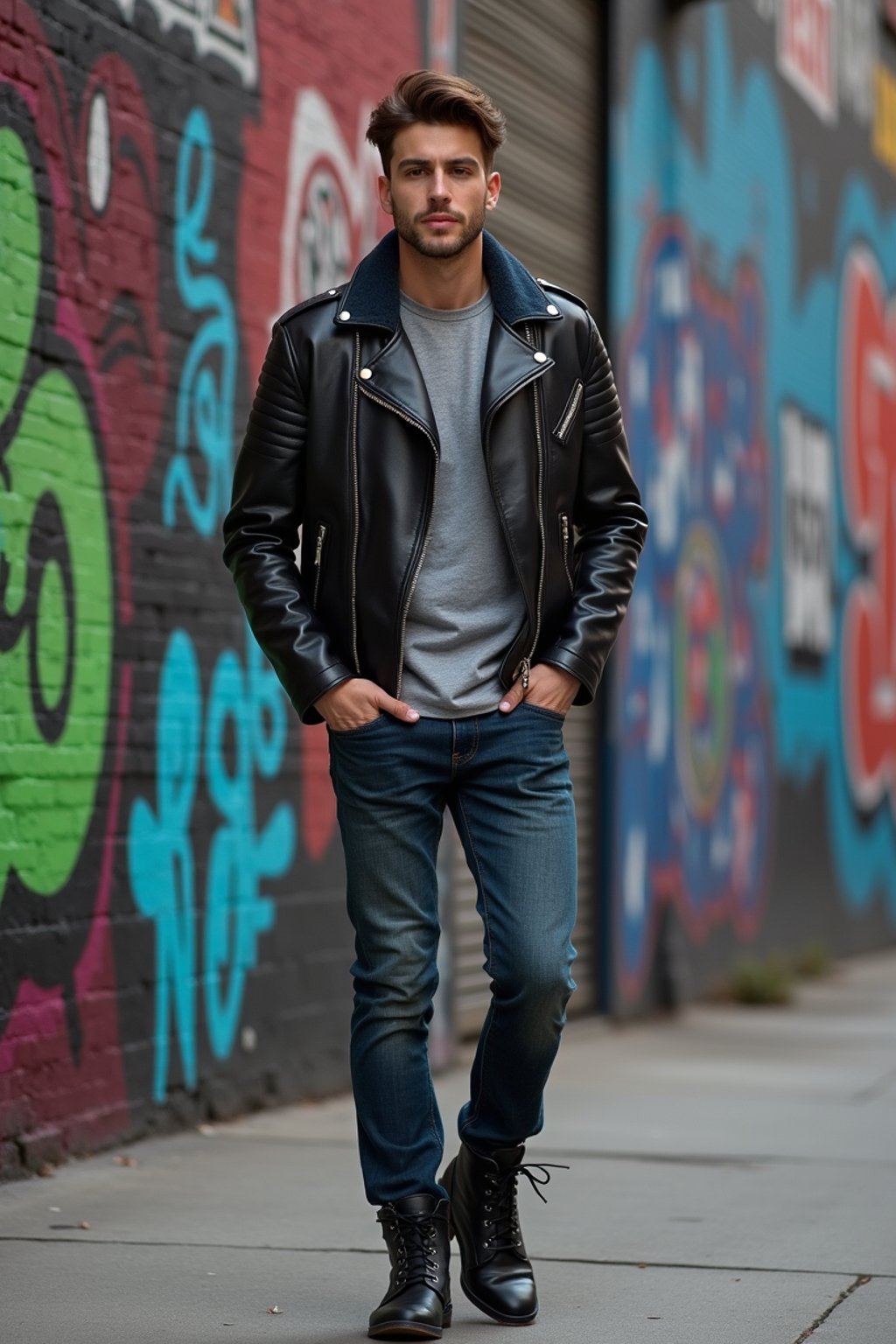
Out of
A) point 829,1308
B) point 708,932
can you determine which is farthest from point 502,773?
point 708,932

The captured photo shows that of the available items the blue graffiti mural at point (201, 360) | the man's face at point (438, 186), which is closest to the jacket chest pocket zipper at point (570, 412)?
the man's face at point (438, 186)

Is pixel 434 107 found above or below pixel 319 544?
above

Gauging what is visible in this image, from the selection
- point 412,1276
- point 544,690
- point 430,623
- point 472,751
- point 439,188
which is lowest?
point 412,1276

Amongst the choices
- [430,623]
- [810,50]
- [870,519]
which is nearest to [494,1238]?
[430,623]

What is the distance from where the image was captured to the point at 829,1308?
4.41 metres

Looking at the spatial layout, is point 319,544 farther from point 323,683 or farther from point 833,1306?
point 833,1306

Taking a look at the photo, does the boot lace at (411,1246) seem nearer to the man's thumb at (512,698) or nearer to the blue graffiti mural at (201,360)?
the man's thumb at (512,698)

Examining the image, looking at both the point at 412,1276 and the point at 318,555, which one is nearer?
the point at 412,1276

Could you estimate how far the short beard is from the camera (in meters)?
4.10

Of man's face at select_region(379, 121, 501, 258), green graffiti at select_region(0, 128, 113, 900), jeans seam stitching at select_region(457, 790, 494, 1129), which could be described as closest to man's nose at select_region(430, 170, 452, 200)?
man's face at select_region(379, 121, 501, 258)

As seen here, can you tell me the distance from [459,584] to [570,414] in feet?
1.28

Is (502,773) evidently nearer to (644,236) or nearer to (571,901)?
(571,901)

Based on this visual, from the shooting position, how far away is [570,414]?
4.27 metres

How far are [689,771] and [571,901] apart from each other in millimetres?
7250
